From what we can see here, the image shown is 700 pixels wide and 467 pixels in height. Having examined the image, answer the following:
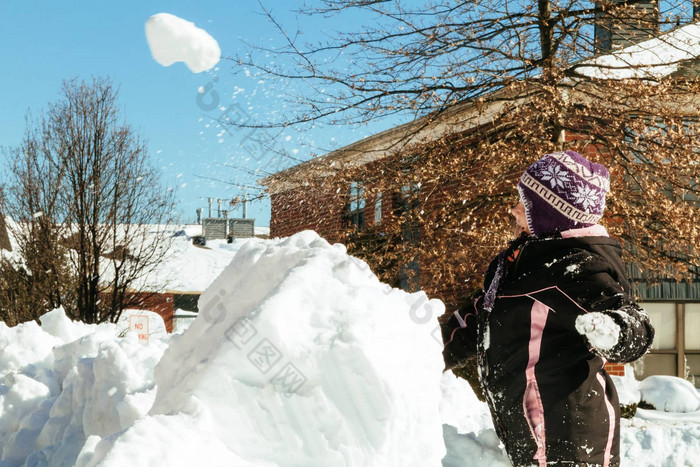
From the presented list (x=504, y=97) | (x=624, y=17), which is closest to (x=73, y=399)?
(x=504, y=97)

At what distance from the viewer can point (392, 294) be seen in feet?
8.71

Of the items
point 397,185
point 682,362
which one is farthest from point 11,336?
point 682,362

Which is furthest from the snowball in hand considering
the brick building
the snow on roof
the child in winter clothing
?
the snow on roof

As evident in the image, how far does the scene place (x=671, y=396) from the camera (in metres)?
10.7

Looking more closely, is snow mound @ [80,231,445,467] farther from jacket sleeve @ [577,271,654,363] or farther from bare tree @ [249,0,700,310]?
bare tree @ [249,0,700,310]

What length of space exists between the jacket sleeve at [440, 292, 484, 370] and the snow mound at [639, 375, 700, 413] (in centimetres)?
881

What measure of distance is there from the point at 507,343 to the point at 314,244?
2.88ft

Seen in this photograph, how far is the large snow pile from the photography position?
2080mm

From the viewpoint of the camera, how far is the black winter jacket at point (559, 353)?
260 centimetres

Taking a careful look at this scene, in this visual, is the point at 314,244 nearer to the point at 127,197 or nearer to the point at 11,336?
the point at 11,336

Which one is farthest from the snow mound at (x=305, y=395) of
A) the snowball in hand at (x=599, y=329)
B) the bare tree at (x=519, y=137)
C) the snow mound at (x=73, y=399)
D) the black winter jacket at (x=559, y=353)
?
the bare tree at (x=519, y=137)

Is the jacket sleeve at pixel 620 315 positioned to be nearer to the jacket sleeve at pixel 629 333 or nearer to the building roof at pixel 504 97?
the jacket sleeve at pixel 629 333

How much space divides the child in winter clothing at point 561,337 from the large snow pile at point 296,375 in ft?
1.03

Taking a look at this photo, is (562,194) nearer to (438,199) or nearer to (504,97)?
(504,97)
